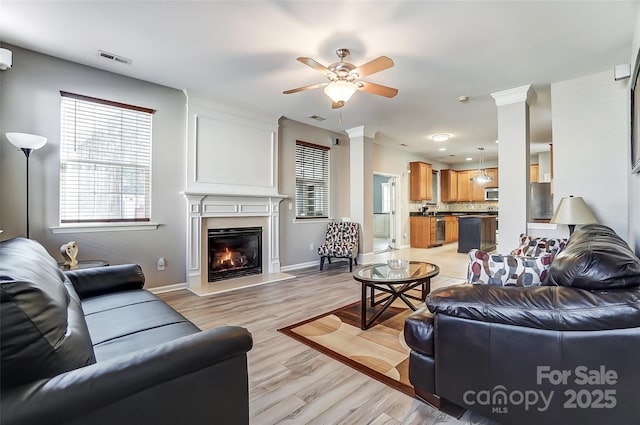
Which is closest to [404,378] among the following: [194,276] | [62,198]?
[194,276]

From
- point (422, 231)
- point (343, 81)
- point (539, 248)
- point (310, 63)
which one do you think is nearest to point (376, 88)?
point (343, 81)

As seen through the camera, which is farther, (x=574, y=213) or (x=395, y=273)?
(x=574, y=213)

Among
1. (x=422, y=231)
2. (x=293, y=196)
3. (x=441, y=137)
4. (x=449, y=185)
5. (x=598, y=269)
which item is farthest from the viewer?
(x=449, y=185)

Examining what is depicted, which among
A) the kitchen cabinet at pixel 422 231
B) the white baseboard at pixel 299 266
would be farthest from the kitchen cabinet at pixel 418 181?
the white baseboard at pixel 299 266

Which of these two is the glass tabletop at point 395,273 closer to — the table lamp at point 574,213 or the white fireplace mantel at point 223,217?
the table lamp at point 574,213

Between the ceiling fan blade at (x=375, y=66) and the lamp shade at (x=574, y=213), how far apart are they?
2.52m

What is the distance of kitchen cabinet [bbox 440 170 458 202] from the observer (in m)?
9.55

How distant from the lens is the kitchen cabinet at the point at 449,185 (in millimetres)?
9555

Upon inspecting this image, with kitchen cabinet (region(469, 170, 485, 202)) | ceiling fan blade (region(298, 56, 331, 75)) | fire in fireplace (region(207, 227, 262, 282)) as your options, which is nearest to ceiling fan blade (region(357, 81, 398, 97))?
ceiling fan blade (region(298, 56, 331, 75))

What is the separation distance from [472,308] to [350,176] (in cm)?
487

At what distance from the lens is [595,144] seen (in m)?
3.43

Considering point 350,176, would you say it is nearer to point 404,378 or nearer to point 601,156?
point 601,156

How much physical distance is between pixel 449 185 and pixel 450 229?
1.53m

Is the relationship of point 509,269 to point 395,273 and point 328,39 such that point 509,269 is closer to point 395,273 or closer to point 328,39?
point 395,273
